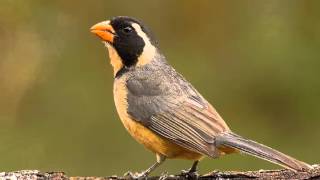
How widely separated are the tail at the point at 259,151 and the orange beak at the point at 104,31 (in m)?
1.24

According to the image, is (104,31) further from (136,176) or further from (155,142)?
(136,176)

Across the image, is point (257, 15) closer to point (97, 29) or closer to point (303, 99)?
point (303, 99)

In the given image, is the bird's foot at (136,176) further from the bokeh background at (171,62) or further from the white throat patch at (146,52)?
the bokeh background at (171,62)

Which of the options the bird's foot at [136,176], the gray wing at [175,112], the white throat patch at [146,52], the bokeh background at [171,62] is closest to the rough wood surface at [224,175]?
the bird's foot at [136,176]

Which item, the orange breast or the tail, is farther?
the orange breast

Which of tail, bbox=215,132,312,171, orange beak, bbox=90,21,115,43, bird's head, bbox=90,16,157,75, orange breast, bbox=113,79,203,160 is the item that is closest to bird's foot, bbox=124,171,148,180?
orange breast, bbox=113,79,203,160

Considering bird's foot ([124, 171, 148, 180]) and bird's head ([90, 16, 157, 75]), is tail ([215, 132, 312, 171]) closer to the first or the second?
bird's foot ([124, 171, 148, 180])

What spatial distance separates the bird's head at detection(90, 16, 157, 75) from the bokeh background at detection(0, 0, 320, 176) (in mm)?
2976

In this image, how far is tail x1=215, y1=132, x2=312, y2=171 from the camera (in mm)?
7027

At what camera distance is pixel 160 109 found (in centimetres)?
792

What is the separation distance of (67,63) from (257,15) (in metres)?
2.24

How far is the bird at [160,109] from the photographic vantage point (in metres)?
7.40

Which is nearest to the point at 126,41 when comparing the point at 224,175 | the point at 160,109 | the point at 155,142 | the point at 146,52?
the point at 146,52

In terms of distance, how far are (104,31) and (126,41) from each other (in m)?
0.19
